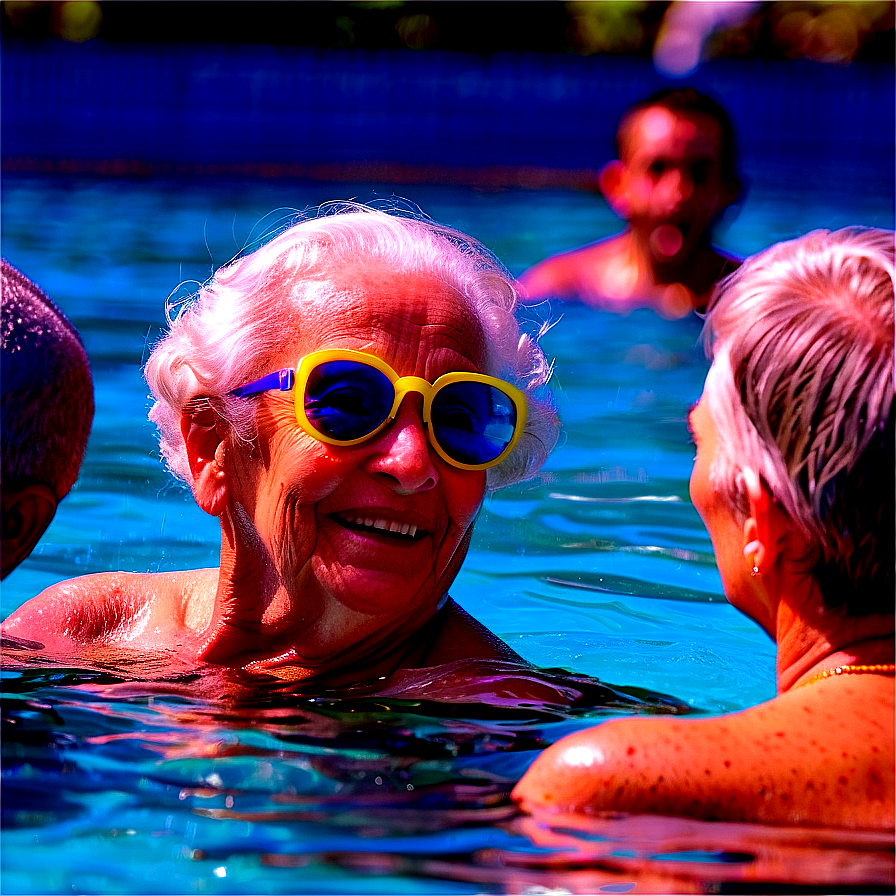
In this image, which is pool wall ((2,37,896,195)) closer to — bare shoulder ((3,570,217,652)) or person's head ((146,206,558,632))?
bare shoulder ((3,570,217,652))

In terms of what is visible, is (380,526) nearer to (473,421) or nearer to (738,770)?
(473,421)

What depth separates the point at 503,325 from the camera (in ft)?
12.4

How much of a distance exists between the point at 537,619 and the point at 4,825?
9.38ft

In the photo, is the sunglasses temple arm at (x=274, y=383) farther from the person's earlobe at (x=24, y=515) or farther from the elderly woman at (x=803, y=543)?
the elderly woman at (x=803, y=543)

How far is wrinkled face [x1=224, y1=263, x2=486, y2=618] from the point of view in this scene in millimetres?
3389

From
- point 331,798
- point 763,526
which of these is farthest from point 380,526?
point 763,526

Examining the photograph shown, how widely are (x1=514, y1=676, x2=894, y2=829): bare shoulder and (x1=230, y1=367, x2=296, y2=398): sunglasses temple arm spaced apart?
4.63 feet

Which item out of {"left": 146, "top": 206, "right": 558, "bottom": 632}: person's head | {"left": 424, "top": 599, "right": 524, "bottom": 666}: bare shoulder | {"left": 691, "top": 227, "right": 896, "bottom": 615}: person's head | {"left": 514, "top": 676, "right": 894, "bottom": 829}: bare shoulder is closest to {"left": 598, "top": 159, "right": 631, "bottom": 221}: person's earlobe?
{"left": 146, "top": 206, "right": 558, "bottom": 632}: person's head

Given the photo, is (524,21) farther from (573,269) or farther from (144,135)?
(573,269)

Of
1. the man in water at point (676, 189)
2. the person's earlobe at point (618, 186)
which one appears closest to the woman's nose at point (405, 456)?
the man in water at point (676, 189)

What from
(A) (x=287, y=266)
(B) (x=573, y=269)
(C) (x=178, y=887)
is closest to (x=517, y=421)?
(A) (x=287, y=266)

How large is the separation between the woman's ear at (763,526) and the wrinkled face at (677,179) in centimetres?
706

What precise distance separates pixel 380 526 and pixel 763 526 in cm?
117

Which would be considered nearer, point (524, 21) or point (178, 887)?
point (178, 887)
